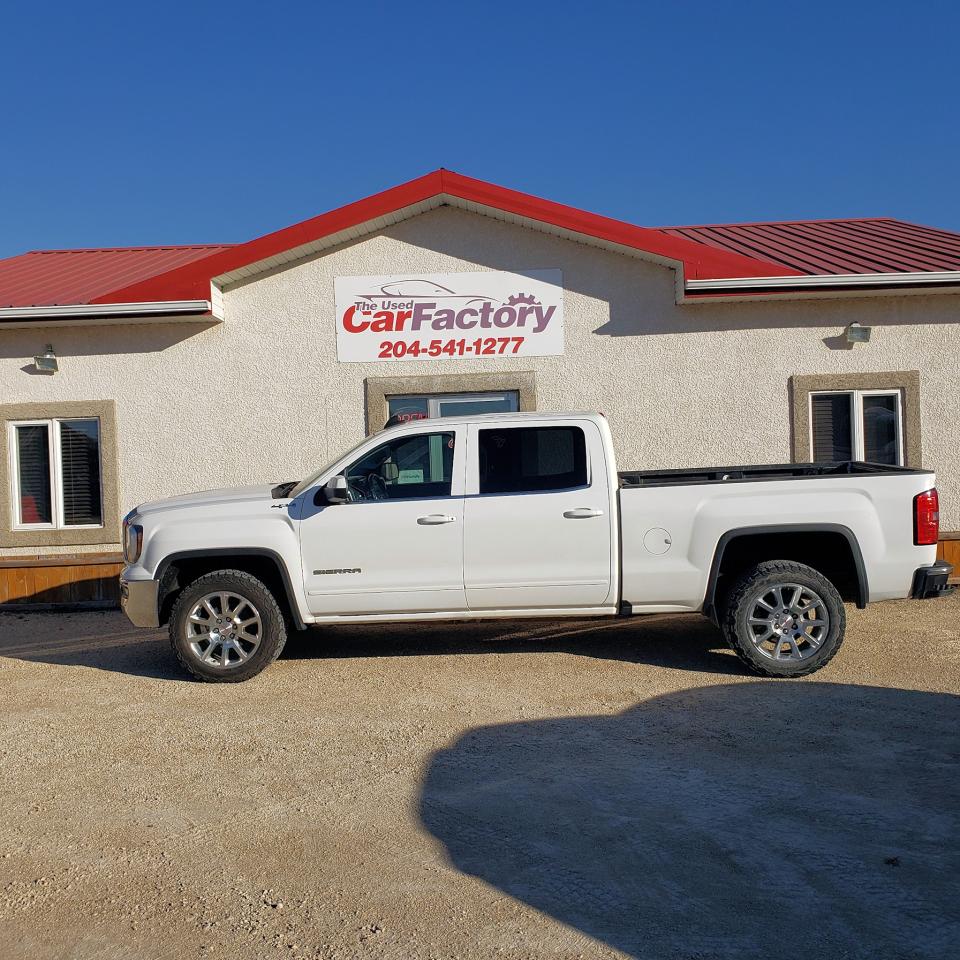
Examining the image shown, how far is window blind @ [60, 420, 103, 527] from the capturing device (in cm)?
1070

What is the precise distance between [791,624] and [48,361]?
8.27 meters

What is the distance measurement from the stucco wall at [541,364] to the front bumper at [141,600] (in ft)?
11.9

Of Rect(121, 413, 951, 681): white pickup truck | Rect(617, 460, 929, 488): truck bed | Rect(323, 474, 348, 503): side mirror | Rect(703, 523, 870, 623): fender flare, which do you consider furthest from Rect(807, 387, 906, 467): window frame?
Rect(323, 474, 348, 503): side mirror

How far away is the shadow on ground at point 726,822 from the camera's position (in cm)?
332

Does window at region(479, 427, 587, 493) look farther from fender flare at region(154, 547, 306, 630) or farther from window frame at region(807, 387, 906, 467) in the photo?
window frame at region(807, 387, 906, 467)

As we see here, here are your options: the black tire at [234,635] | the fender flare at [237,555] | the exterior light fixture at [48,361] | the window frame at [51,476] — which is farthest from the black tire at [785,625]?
the exterior light fixture at [48,361]

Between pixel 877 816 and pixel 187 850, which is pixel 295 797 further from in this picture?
pixel 877 816

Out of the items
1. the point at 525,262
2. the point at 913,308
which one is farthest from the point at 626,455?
the point at 913,308

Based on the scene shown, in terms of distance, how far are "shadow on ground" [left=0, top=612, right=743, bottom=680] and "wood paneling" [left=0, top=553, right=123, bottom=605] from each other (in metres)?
1.05

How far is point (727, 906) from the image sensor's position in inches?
135

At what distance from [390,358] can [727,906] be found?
25.6 feet

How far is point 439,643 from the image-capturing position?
26.6 ft

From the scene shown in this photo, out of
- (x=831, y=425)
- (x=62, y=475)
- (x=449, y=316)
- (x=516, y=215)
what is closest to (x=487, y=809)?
(x=449, y=316)

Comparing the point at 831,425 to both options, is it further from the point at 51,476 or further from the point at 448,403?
the point at 51,476
